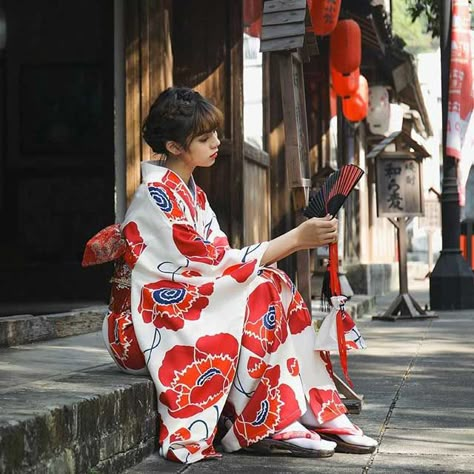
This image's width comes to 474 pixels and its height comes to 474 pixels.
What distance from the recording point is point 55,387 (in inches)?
153

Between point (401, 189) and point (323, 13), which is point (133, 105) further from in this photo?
point (401, 189)

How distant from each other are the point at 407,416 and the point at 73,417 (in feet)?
7.17

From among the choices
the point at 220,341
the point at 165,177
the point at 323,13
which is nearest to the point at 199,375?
the point at 220,341

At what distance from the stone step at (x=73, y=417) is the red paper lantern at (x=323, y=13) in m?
6.69

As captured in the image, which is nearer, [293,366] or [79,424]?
[79,424]

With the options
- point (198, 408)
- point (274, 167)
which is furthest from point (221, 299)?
point (274, 167)

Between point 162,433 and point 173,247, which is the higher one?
point 173,247

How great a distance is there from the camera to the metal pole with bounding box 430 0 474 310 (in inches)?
581

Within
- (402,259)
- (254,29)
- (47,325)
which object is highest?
(254,29)

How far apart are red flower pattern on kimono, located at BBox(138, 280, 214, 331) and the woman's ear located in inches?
23.9

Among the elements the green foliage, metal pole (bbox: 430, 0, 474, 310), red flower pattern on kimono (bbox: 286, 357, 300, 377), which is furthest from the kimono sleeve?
the green foliage

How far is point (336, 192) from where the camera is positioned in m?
4.49

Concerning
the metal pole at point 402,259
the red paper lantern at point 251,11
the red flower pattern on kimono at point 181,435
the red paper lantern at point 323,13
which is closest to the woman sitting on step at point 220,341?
the red flower pattern on kimono at point 181,435

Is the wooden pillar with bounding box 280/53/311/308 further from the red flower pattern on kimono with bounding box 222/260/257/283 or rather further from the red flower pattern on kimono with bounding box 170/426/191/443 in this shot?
the red flower pattern on kimono with bounding box 170/426/191/443
